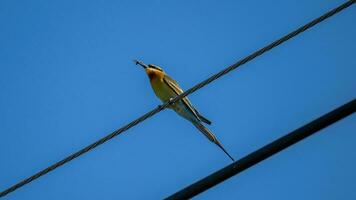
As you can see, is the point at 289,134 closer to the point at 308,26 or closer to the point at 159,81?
the point at 308,26

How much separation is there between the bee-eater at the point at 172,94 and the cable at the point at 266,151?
296 centimetres

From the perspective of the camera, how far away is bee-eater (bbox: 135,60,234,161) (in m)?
6.07

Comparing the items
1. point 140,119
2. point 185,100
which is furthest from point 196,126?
point 140,119

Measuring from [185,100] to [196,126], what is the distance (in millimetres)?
547

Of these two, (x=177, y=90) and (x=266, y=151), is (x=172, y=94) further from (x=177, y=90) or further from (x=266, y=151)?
(x=266, y=151)

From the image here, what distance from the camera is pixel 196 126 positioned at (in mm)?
6027

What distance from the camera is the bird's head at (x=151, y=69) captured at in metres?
7.01

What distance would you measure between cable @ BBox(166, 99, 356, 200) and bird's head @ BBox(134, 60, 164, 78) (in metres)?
4.55

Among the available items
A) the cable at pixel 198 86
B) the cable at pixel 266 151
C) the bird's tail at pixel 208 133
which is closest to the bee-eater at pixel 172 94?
the bird's tail at pixel 208 133

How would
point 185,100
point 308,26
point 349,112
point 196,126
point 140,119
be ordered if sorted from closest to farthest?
point 349,112
point 308,26
point 140,119
point 196,126
point 185,100

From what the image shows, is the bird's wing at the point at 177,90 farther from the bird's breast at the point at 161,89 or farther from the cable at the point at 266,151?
the cable at the point at 266,151

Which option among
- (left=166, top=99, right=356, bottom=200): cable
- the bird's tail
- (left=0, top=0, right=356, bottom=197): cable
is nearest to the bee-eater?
the bird's tail

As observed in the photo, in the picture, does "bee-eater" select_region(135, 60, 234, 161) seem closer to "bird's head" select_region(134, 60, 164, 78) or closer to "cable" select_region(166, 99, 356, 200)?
"bird's head" select_region(134, 60, 164, 78)

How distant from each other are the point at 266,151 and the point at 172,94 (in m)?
4.39
